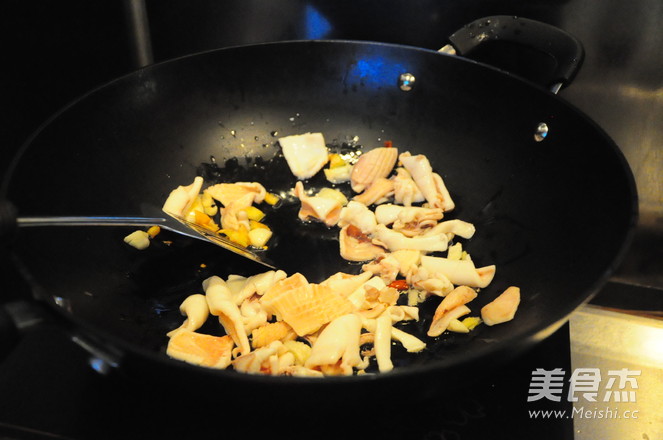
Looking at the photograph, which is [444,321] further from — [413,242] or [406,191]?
[406,191]

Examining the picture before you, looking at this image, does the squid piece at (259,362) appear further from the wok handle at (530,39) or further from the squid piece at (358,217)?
the wok handle at (530,39)

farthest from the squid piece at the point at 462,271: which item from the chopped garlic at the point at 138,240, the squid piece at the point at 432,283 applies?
the chopped garlic at the point at 138,240

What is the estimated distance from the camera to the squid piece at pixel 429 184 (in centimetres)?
112

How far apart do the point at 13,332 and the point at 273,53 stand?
779 mm

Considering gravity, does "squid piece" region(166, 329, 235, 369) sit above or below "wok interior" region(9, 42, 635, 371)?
below

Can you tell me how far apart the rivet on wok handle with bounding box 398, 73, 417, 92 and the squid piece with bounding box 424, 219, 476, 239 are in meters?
0.32

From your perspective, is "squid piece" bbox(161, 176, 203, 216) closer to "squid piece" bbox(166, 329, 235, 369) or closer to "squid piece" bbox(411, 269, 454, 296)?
"squid piece" bbox(166, 329, 235, 369)

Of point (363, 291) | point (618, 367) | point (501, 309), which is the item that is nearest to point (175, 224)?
point (363, 291)

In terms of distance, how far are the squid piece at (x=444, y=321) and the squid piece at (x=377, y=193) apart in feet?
1.02

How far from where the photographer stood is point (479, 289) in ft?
3.23

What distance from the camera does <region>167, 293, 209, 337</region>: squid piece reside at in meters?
0.89

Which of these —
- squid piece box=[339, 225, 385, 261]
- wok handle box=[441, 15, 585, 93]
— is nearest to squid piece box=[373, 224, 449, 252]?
squid piece box=[339, 225, 385, 261]

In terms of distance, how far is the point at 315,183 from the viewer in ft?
3.97

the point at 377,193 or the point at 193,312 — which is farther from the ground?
the point at 377,193
